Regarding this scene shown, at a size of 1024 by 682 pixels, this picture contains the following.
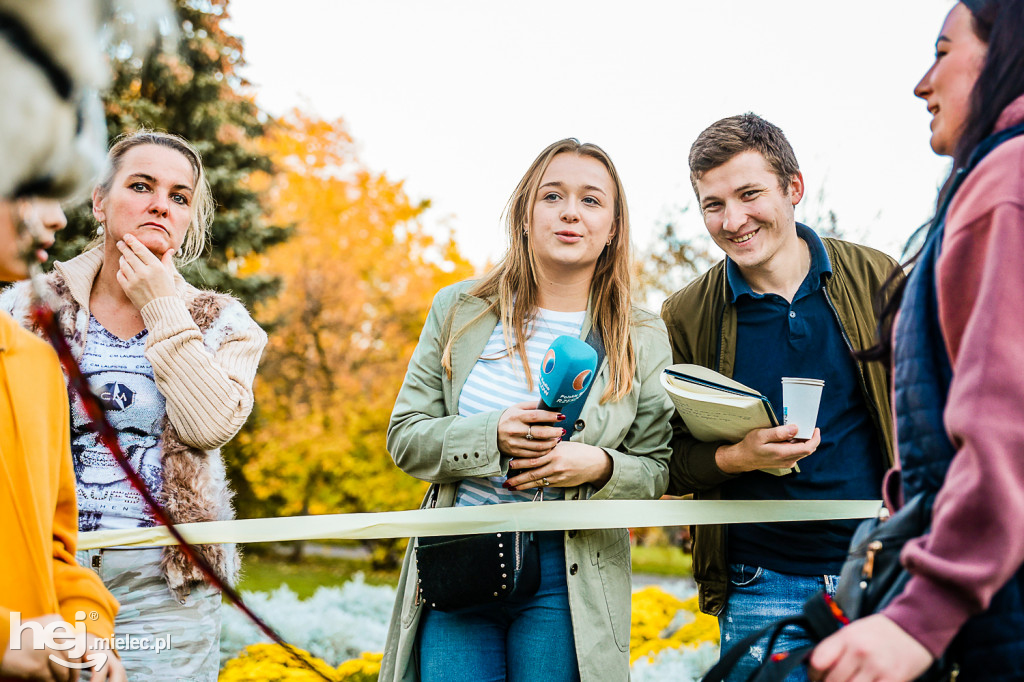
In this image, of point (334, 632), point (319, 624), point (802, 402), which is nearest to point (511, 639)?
point (802, 402)

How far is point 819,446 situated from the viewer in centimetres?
309

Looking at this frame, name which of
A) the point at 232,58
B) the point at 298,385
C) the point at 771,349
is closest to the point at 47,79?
the point at 771,349

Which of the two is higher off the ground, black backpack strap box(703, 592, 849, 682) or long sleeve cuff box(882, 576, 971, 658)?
long sleeve cuff box(882, 576, 971, 658)

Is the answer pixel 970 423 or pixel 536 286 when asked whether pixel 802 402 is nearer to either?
pixel 536 286

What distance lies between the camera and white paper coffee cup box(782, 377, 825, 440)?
2693mm

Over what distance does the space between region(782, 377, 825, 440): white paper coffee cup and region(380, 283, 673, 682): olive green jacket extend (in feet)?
1.73

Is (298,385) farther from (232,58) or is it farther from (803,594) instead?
(803,594)

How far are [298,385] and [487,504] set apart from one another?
1234cm

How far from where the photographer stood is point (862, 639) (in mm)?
1410

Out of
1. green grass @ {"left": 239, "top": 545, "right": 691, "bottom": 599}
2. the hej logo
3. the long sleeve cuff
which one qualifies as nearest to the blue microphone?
the long sleeve cuff

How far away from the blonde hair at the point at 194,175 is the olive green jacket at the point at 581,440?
1.05 m

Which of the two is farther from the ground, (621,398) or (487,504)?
(621,398)

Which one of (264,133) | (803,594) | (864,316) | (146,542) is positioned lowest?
(803,594)

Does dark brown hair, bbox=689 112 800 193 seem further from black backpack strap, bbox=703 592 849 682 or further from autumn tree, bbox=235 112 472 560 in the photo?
autumn tree, bbox=235 112 472 560
